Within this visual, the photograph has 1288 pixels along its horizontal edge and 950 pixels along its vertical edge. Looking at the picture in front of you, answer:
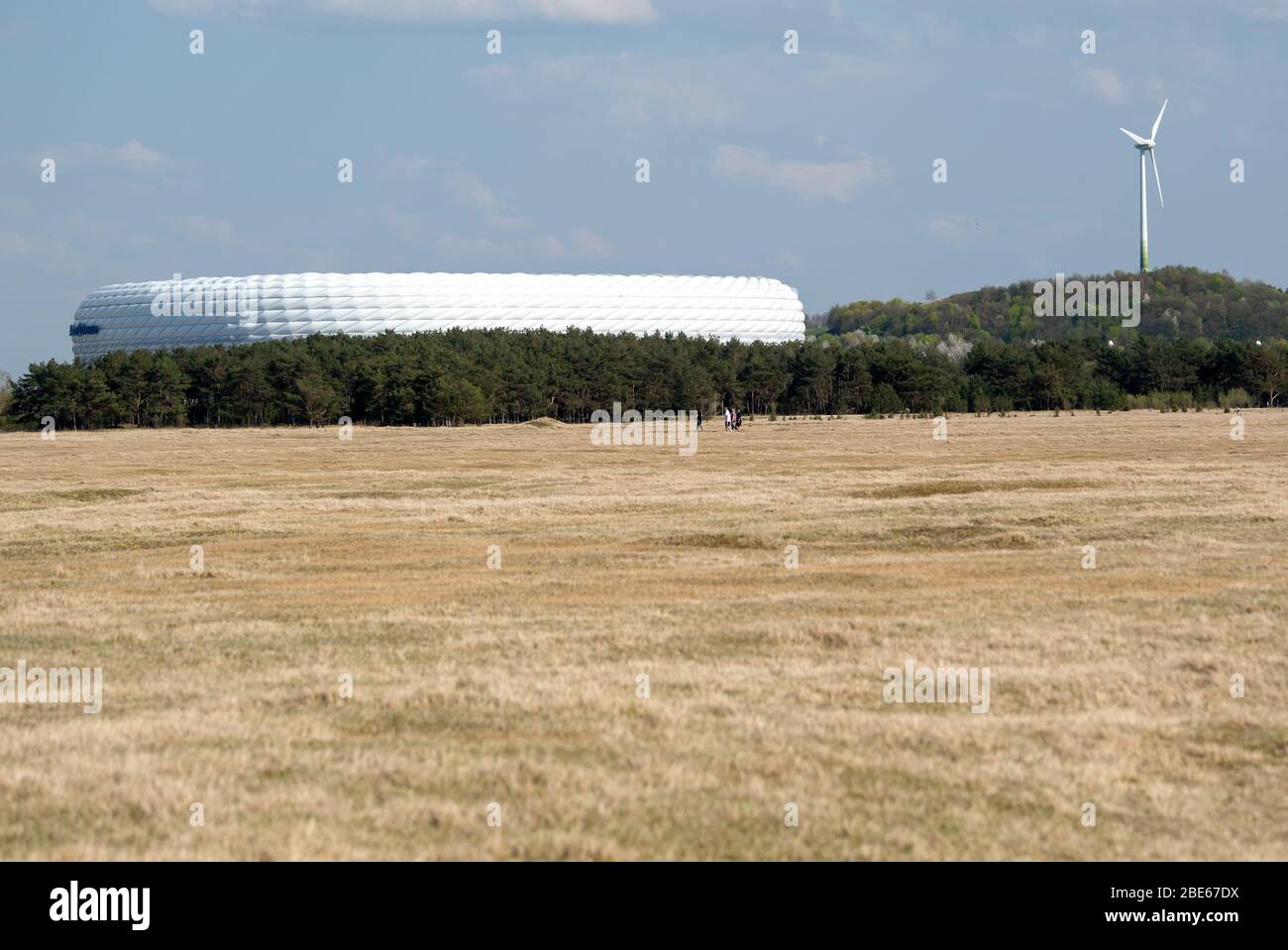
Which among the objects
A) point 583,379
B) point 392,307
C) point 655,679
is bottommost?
point 655,679

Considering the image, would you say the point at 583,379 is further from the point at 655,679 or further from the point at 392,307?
the point at 655,679

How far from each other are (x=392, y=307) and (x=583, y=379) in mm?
47261

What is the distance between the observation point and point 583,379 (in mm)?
102562

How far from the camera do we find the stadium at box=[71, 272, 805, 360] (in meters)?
144

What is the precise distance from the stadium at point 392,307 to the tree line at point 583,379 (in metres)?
26.1

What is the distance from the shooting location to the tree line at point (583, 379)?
94.4 m

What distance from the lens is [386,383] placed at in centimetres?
9544

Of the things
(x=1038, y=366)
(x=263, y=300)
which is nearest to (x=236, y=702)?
(x=1038, y=366)

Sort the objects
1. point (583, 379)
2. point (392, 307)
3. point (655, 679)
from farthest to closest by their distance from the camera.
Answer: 1. point (392, 307)
2. point (583, 379)
3. point (655, 679)

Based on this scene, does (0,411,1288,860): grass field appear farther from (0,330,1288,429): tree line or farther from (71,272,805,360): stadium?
(71,272,805,360): stadium

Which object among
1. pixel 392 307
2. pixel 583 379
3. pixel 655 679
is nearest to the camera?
pixel 655 679

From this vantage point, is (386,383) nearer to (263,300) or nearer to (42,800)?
(263,300)

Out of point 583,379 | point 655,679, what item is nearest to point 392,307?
point 583,379
